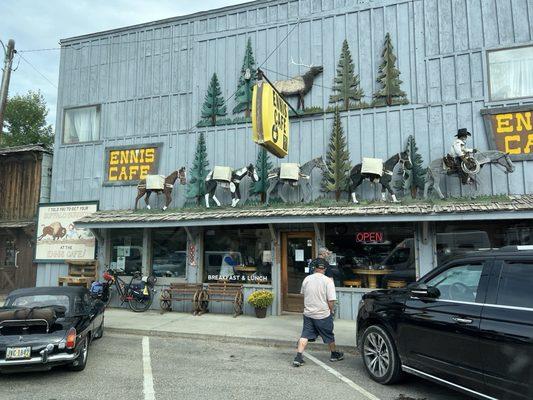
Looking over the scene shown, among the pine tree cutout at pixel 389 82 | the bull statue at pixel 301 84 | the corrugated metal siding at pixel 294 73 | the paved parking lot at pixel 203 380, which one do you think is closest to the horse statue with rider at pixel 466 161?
the corrugated metal siding at pixel 294 73

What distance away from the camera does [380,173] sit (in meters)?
11.0

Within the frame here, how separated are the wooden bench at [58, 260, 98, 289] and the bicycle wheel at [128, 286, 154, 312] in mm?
1874

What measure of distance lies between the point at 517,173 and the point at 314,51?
632 cm

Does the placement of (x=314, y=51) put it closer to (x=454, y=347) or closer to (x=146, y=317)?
(x=146, y=317)

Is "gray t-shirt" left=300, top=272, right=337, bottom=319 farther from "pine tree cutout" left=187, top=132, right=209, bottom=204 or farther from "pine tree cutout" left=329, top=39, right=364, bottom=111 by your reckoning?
"pine tree cutout" left=187, top=132, right=209, bottom=204

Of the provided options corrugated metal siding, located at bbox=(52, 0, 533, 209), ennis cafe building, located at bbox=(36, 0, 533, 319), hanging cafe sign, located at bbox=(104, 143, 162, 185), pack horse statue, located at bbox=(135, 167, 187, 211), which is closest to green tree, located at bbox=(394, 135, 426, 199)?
ennis cafe building, located at bbox=(36, 0, 533, 319)

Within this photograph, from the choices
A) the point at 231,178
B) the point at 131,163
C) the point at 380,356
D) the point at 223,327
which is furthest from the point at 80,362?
the point at 131,163

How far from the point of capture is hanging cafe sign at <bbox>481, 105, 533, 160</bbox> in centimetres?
1045

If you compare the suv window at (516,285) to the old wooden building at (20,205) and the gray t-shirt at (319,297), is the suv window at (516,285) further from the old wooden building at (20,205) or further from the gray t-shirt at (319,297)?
the old wooden building at (20,205)

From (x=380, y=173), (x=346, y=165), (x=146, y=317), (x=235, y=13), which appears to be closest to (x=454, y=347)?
(x=380, y=173)

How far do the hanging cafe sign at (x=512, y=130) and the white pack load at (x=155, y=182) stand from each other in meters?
8.96

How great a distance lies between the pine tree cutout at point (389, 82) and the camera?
11789 mm

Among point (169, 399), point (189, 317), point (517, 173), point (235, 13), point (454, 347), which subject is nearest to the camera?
point (454, 347)

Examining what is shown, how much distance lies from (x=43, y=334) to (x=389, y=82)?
32.4 ft
